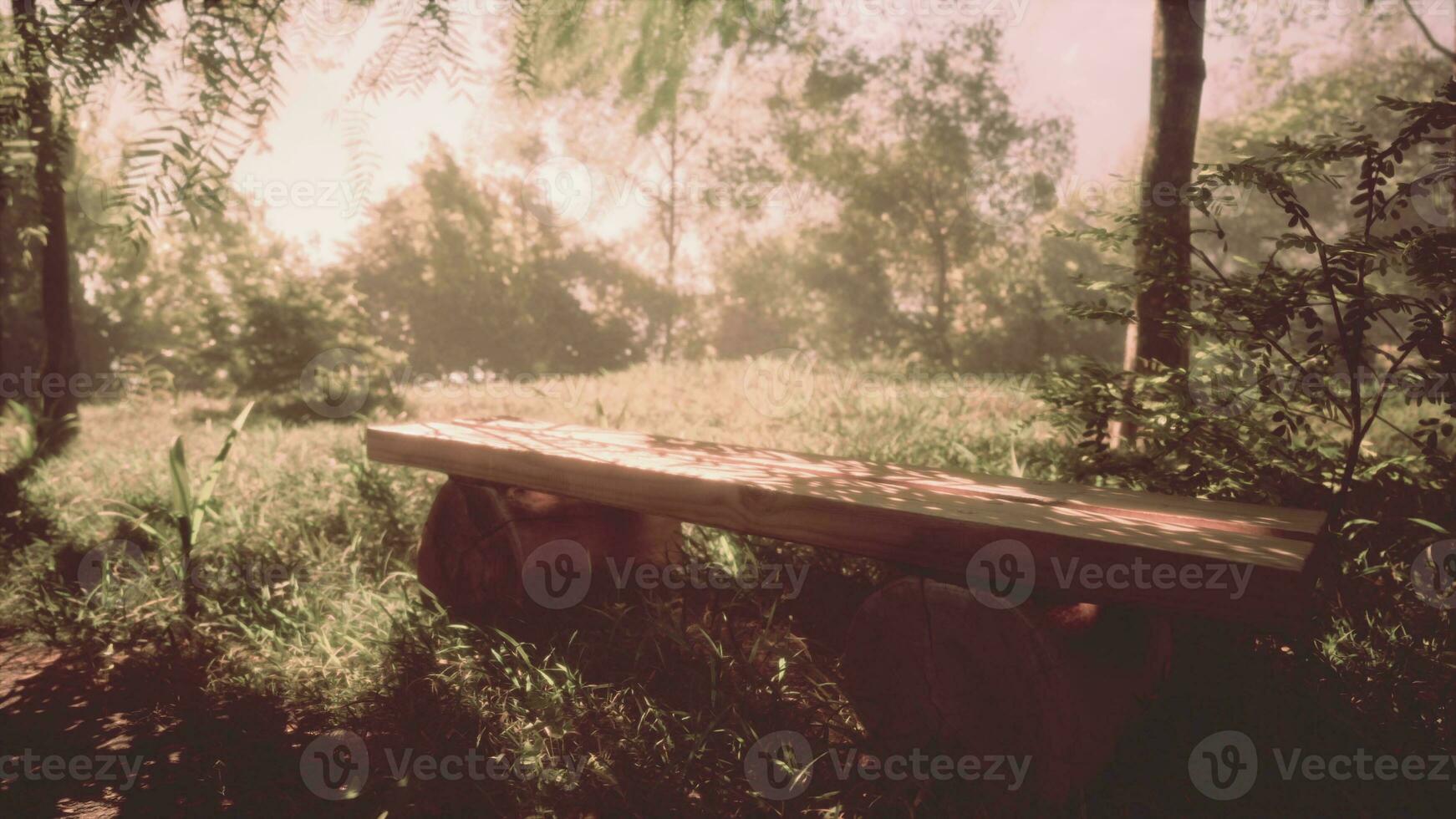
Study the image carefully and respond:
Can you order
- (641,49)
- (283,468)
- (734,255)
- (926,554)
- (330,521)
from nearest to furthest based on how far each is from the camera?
1. (926,554)
2. (641,49)
3. (330,521)
4. (283,468)
5. (734,255)

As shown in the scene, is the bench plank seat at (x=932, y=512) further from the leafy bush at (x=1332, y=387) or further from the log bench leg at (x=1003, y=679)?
the leafy bush at (x=1332, y=387)

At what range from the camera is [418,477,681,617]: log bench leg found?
260 cm

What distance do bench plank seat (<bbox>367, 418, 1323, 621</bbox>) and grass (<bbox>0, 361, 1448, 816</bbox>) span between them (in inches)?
21.1

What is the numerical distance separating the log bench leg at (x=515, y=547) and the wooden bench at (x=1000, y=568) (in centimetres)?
42

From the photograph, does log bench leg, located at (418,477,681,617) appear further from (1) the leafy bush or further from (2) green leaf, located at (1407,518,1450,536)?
(2) green leaf, located at (1407,518,1450,536)

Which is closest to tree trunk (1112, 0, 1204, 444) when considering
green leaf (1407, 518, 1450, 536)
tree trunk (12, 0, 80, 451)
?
green leaf (1407, 518, 1450, 536)

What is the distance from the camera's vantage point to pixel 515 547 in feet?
8.36

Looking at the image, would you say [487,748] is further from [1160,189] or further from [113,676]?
[1160,189]

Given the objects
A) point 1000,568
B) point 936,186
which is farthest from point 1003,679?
point 936,186

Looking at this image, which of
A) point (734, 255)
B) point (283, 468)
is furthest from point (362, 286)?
point (283, 468)

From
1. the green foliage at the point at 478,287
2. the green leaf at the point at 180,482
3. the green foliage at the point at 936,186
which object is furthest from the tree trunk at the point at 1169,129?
the green foliage at the point at 478,287

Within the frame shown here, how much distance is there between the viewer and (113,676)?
105 inches

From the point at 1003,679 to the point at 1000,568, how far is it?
263 mm

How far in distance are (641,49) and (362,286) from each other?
76.5 feet
